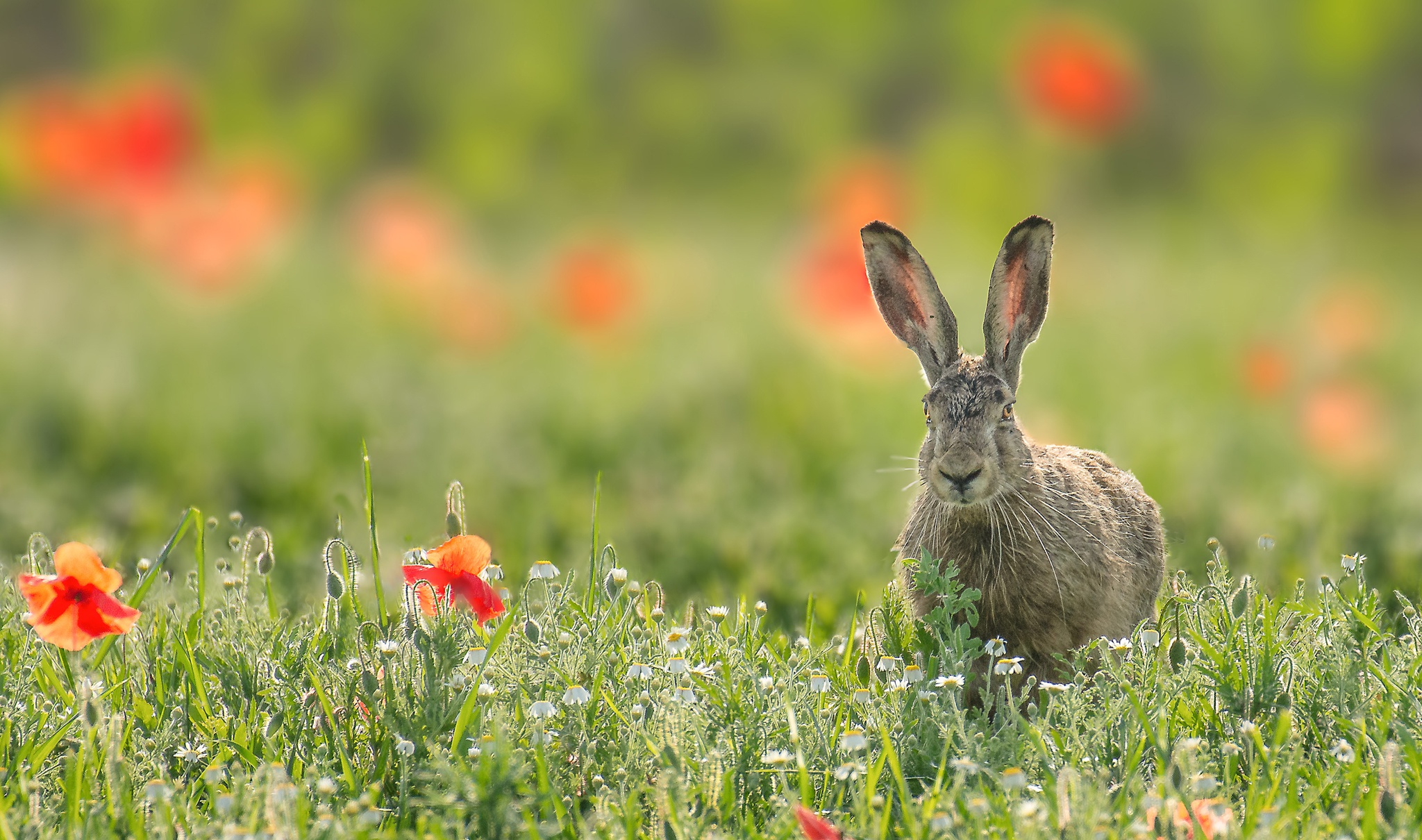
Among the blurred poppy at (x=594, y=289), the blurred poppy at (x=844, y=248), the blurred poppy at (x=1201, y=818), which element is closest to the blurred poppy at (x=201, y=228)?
the blurred poppy at (x=594, y=289)

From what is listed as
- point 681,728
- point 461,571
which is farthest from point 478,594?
point 681,728

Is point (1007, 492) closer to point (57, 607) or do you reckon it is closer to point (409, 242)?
point (57, 607)

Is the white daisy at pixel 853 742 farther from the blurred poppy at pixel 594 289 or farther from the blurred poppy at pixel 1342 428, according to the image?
the blurred poppy at pixel 594 289

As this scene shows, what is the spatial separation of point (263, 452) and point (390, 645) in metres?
2.88

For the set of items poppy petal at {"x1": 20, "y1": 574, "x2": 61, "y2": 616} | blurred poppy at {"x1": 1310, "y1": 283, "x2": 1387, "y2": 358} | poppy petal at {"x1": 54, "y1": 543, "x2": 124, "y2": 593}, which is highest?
blurred poppy at {"x1": 1310, "y1": 283, "x2": 1387, "y2": 358}

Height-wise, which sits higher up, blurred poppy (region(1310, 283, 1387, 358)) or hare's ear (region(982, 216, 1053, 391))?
blurred poppy (region(1310, 283, 1387, 358))

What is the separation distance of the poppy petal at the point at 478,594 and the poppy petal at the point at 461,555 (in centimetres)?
2

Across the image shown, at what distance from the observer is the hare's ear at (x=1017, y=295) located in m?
2.73

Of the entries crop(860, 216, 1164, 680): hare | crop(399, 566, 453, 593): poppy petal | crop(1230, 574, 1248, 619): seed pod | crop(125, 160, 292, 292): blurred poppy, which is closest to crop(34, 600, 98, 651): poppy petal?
crop(399, 566, 453, 593): poppy petal

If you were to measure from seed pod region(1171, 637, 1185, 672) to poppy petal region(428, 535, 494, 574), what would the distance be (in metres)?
1.19

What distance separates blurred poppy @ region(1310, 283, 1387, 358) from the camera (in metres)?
6.82

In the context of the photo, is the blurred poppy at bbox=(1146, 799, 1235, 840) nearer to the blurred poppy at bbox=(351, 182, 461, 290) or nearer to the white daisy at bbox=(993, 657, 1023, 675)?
the white daisy at bbox=(993, 657, 1023, 675)

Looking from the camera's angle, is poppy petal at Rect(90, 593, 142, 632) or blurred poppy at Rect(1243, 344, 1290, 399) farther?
blurred poppy at Rect(1243, 344, 1290, 399)

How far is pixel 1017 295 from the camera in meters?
2.81
